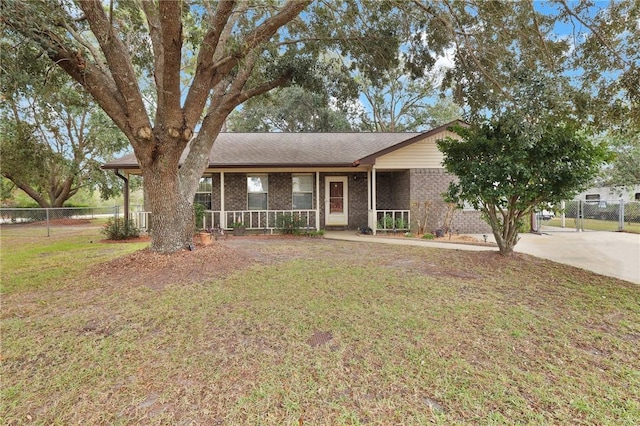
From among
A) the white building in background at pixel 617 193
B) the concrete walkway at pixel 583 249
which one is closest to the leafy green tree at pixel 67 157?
the concrete walkway at pixel 583 249

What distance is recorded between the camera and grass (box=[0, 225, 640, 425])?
2.08 meters

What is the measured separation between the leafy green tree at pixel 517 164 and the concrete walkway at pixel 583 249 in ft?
4.92

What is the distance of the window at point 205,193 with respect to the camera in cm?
1273

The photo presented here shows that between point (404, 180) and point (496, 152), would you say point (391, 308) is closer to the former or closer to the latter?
point (496, 152)

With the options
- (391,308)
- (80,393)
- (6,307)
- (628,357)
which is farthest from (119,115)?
(628,357)

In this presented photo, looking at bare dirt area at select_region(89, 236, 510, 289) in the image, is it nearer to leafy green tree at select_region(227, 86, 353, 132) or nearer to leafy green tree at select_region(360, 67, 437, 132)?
leafy green tree at select_region(227, 86, 353, 132)

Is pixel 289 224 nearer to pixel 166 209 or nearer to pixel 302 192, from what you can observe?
pixel 302 192

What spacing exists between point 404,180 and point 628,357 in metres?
9.74

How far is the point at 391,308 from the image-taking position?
3.90 metres

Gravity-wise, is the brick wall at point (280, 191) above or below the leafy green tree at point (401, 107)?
below

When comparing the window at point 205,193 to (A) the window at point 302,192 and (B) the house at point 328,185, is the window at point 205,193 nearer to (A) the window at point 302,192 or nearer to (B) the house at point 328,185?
(B) the house at point 328,185

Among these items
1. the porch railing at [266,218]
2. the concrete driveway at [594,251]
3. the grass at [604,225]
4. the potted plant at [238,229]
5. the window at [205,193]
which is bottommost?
the concrete driveway at [594,251]

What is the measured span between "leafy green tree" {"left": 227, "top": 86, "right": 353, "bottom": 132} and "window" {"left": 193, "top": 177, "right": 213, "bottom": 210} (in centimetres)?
1469

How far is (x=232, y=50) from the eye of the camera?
5297mm
